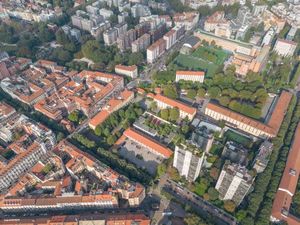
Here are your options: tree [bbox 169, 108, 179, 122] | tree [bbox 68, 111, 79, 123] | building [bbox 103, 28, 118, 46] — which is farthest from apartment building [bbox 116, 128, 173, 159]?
building [bbox 103, 28, 118, 46]

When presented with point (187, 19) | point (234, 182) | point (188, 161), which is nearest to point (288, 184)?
point (234, 182)

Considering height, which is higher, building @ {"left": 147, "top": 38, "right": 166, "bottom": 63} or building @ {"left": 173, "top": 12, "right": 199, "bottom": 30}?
building @ {"left": 173, "top": 12, "right": 199, "bottom": 30}

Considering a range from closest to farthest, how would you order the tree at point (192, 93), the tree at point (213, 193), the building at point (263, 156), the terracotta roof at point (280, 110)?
1. the tree at point (213, 193)
2. the building at point (263, 156)
3. the terracotta roof at point (280, 110)
4. the tree at point (192, 93)

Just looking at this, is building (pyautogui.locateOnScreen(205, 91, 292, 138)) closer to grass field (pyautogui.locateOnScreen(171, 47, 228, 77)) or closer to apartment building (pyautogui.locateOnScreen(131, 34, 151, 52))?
grass field (pyautogui.locateOnScreen(171, 47, 228, 77))

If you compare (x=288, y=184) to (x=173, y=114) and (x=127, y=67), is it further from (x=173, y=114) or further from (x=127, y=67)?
(x=127, y=67)

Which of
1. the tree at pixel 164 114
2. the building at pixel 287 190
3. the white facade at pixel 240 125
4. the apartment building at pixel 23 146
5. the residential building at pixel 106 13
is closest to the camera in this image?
the building at pixel 287 190

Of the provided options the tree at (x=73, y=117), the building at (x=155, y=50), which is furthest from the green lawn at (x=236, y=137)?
the tree at (x=73, y=117)

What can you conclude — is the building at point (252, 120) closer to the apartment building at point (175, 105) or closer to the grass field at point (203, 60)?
the apartment building at point (175, 105)

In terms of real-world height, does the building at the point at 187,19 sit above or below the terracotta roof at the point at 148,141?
above
